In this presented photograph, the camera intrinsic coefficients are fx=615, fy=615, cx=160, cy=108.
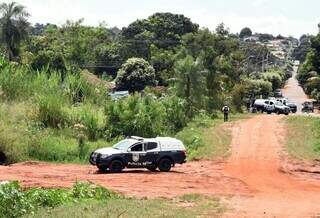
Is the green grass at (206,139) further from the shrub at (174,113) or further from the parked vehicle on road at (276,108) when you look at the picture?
the parked vehicle on road at (276,108)

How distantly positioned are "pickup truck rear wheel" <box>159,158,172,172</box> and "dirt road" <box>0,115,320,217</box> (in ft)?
1.40

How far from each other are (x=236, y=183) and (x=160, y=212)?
979 cm

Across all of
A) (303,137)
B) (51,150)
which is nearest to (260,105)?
(303,137)

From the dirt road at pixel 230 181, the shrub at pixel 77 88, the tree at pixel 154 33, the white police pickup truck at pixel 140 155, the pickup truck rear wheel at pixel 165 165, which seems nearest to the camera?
the dirt road at pixel 230 181

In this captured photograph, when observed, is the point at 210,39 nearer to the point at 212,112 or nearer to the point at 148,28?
→ the point at 212,112

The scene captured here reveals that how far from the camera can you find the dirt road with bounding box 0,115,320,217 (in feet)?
66.7

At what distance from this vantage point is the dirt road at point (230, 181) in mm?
20344

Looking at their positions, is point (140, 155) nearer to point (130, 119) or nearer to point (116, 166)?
point (116, 166)

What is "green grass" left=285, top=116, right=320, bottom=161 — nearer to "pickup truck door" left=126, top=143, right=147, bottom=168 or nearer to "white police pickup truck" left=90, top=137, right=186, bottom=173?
"white police pickup truck" left=90, top=137, right=186, bottom=173

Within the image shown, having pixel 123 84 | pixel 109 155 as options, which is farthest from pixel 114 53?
pixel 109 155

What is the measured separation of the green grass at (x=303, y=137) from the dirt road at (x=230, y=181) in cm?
126

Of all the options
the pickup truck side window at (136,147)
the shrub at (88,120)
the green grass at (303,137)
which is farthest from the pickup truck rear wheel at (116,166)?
the green grass at (303,137)

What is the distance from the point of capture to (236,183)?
25.6m

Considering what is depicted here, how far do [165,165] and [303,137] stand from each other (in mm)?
→ 13585
